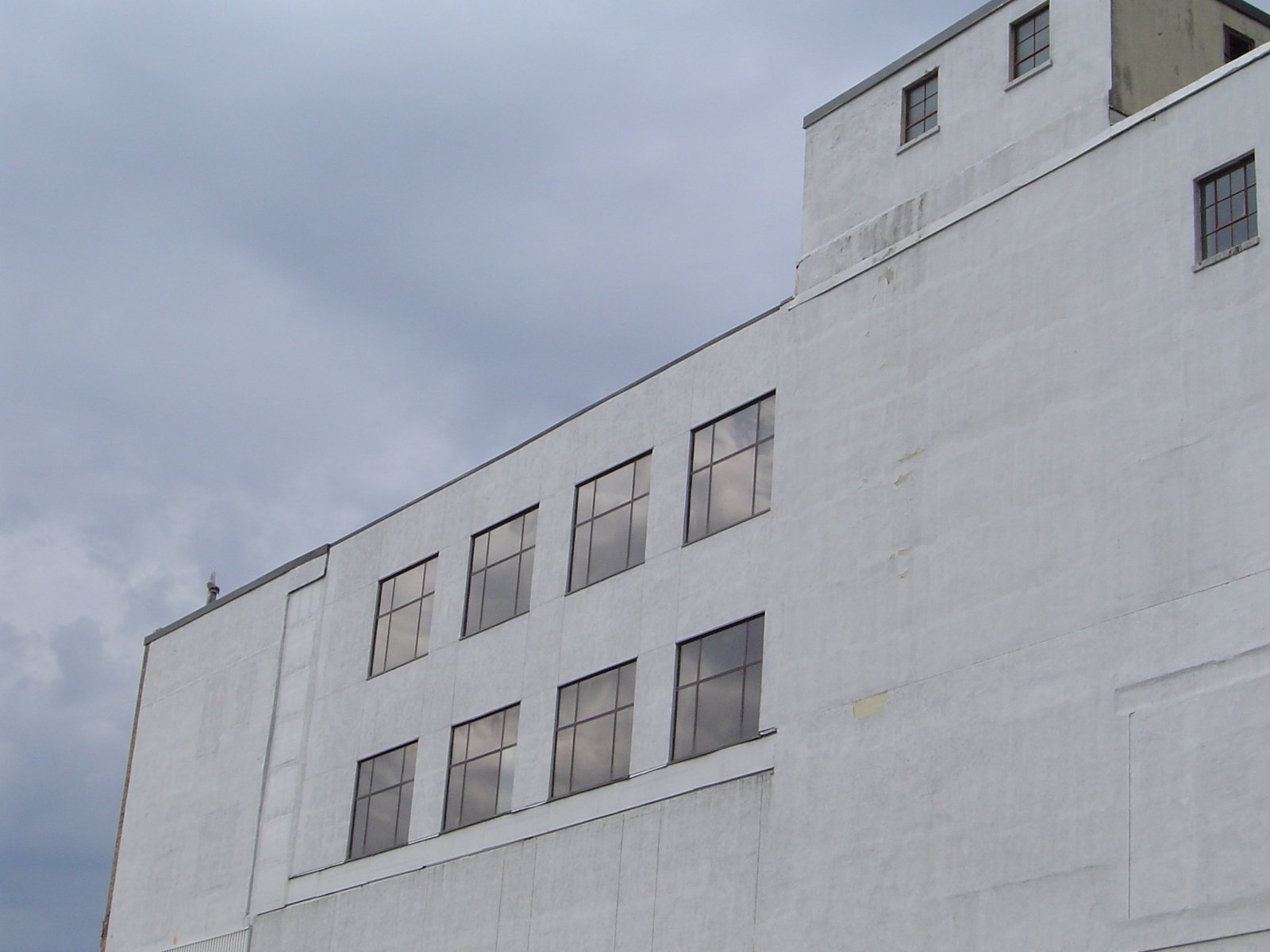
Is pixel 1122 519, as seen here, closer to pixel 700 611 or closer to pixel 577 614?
pixel 700 611

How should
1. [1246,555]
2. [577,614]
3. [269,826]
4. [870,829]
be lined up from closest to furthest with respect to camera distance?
1. [1246,555]
2. [870,829]
3. [577,614]
4. [269,826]

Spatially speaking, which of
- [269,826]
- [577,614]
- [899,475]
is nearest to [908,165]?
[899,475]

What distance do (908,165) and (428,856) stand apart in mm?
16996

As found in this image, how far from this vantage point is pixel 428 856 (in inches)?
1500

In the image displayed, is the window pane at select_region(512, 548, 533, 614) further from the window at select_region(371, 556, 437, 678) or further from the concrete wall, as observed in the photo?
the concrete wall

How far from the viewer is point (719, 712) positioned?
32.3 m

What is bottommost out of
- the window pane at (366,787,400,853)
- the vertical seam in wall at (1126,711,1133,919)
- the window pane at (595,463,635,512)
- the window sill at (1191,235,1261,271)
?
the vertical seam in wall at (1126,711,1133,919)

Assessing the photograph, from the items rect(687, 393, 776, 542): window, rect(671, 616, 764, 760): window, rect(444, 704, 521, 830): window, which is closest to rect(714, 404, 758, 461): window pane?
rect(687, 393, 776, 542): window

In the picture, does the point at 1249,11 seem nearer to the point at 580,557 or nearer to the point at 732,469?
the point at 732,469

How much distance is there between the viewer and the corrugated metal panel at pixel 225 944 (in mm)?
42500

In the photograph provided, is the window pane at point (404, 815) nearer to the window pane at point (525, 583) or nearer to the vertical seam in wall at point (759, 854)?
the window pane at point (525, 583)

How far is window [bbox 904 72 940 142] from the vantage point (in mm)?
31891

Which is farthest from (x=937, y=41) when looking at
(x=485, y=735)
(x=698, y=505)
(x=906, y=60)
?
(x=485, y=735)

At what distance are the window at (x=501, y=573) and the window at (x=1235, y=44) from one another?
641 inches
